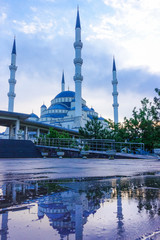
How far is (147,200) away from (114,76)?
42.6 metres

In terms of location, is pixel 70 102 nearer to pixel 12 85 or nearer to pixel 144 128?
pixel 12 85

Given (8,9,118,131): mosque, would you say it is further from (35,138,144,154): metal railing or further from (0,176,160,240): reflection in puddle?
(0,176,160,240): reflection in puddle

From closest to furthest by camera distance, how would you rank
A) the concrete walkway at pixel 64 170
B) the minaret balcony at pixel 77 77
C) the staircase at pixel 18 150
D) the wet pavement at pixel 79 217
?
the wet pavement at pixel 79 217
the concrete walkway at pixel 64 170
the staircase at pixel 18 150
the minaret balcony at pixel 77 77

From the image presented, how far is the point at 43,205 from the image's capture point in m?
1.62

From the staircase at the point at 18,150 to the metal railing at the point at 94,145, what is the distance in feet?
5.52

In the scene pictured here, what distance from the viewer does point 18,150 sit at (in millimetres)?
16906

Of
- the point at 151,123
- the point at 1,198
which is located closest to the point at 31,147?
the point at 151,123

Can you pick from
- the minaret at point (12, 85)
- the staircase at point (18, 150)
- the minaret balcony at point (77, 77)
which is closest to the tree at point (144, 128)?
the staircase at point (18, 150)

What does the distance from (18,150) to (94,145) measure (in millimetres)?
6862

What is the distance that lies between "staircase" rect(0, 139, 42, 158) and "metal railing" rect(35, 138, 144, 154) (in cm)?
168

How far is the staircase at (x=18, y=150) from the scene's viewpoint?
16.1 metres

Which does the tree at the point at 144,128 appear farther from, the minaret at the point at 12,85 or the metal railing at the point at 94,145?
the minaret at the point at 12,85

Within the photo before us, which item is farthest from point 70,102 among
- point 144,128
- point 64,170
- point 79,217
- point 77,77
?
point 79,217

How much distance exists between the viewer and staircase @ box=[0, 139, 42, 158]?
1608 cm
